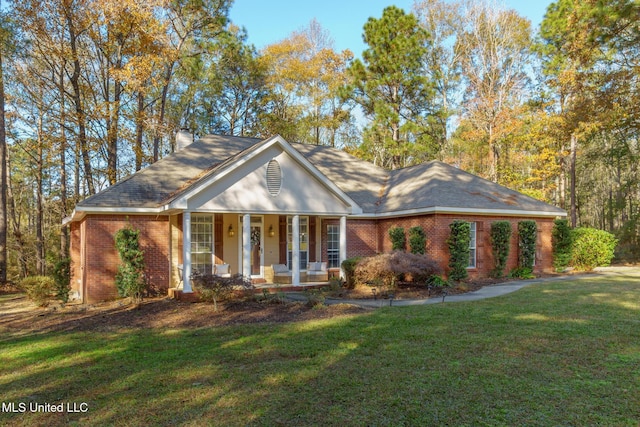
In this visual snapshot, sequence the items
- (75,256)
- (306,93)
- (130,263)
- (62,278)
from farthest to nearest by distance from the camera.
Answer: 1. (306,93)
2. (75,256)
3. (62,278)
4. (130,263)

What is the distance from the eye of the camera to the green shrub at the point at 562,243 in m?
18.8

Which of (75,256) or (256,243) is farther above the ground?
(256,243)

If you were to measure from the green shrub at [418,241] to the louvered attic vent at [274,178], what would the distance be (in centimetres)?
516

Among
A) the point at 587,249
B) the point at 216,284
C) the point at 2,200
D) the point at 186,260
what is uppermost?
the point at 2,200

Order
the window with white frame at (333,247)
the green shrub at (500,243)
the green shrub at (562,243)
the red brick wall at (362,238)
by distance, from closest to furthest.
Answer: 1. the green shrub at (500,243)
2. the window with white frame at (333,247)
3. the red brick wall at (362,238)
4. the green shrub at (562,243)

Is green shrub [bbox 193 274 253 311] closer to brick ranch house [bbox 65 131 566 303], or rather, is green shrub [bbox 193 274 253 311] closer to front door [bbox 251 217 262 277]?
brick ranch house [bbox 65 131 566 303]

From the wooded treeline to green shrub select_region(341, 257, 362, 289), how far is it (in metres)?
13.5

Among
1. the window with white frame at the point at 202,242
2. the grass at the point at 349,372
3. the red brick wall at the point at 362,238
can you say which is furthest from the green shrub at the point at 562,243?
the window with white frame at the point at 202,242

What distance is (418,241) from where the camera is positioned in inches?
631

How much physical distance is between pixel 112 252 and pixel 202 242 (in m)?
2.81

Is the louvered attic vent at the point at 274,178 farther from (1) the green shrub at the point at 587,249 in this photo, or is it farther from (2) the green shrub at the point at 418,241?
(1) the green shrub at the point at 587,249

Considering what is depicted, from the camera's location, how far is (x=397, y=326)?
28.6 feet

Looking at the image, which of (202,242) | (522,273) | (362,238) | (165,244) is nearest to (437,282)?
(362,238)

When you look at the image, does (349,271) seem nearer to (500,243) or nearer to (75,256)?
(500,243)
